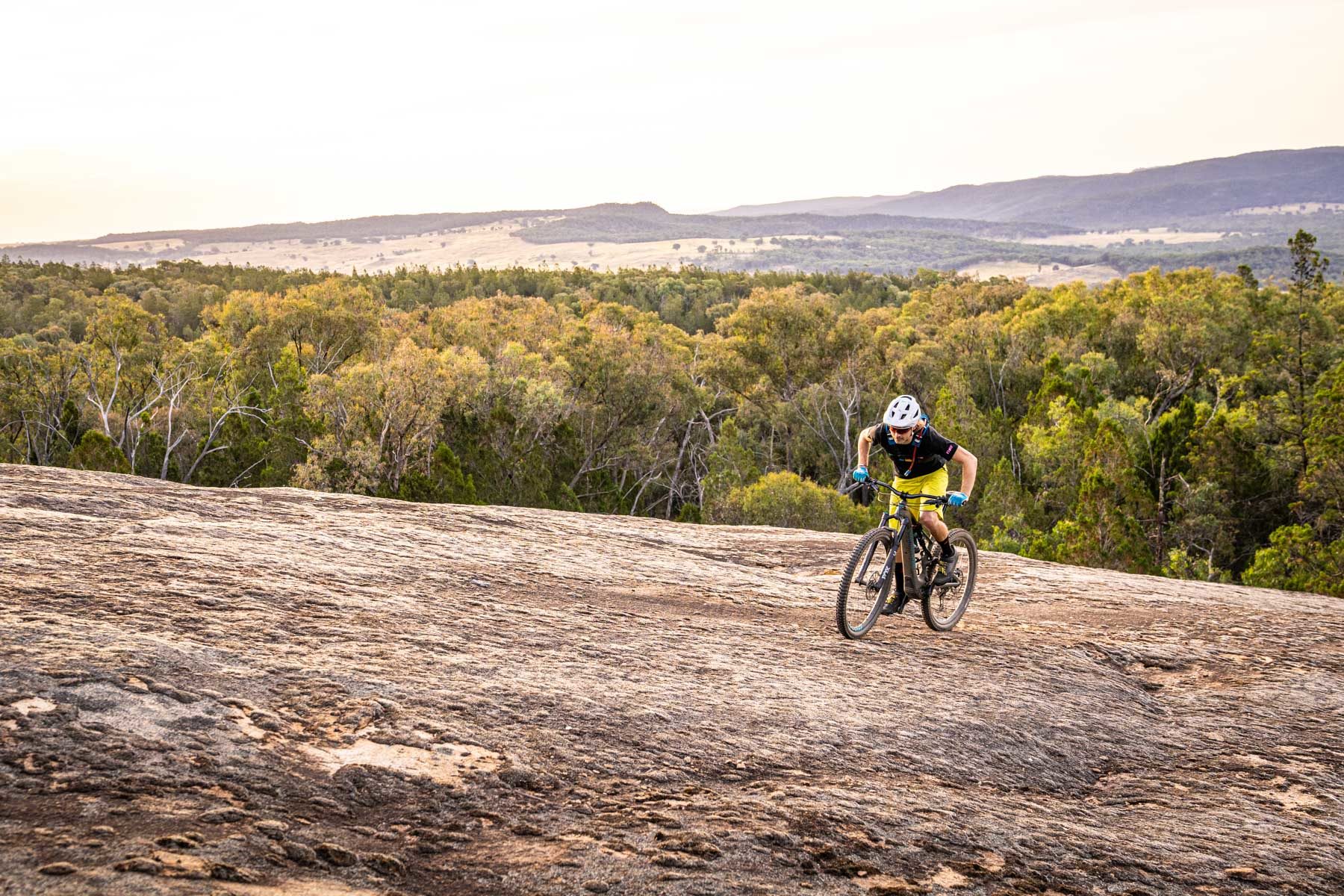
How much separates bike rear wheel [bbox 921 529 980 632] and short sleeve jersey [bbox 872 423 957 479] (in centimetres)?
75

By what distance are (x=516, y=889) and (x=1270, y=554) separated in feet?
88.7

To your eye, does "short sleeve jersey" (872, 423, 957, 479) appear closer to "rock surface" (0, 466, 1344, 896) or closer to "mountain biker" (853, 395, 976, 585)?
"mountain biker" (853, 395, 976, 585)

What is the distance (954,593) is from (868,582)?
1233 mm

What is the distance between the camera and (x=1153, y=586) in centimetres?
1127

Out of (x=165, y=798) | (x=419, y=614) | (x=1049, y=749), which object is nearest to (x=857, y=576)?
(x=1049, y=749)

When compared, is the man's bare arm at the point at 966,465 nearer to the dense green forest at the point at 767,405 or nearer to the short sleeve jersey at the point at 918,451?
the short sleeve jersey at the point at 918,451

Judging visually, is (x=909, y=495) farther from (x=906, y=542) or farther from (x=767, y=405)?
(x=767, y=405)

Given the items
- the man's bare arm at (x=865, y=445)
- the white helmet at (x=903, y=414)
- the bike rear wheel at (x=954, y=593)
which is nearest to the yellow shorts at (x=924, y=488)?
the man's bare arm at (x=865, y=445)

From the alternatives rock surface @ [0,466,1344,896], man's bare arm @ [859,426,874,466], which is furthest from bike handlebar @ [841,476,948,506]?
rock surface @ [0,466,1344,896]

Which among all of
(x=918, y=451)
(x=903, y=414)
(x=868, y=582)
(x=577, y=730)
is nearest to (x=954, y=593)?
(x=868, y=582)

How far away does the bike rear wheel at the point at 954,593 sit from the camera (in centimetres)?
834

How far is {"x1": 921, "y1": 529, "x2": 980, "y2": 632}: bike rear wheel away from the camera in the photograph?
8344 mm

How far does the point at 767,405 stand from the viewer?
4959cm

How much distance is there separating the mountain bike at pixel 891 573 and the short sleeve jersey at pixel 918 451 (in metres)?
0.20
